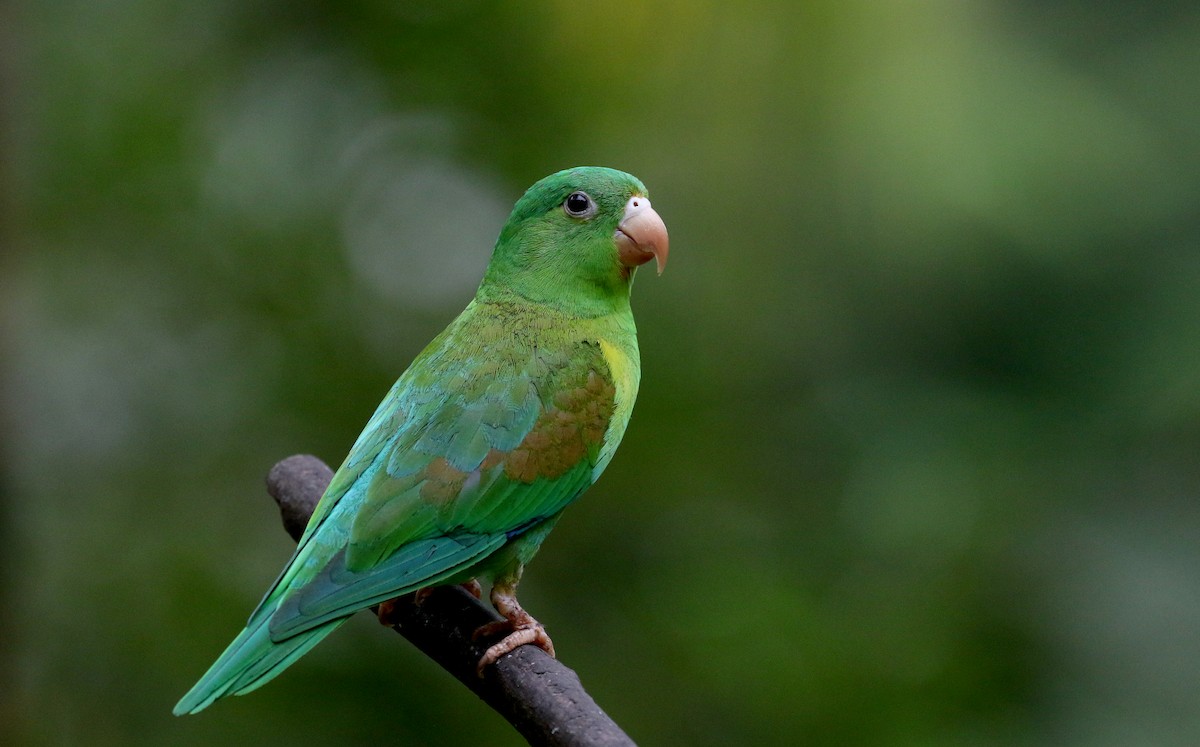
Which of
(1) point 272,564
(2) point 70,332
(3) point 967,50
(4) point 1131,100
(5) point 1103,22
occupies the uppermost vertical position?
(5) point 1103,22

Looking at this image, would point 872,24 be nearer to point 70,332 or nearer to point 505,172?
point 505,172

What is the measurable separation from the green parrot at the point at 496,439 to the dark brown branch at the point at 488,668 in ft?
0.25

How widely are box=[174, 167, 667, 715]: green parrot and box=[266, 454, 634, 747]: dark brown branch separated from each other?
8cm

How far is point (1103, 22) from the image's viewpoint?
6473 millimetres

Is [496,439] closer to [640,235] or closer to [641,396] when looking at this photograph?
[640,235]

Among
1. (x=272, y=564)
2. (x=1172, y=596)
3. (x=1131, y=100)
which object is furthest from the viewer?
(x=1131, y=100)

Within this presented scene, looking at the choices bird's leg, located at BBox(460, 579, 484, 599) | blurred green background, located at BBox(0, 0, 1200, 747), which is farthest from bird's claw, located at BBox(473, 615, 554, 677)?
blurred green background, located at BBox(0, 0, 1200, 747)

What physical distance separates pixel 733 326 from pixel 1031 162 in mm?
1838

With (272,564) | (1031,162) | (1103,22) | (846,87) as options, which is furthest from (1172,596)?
(272,564)

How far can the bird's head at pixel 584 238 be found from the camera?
114 inches

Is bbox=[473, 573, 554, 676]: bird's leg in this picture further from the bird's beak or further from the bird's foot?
the bird's beak

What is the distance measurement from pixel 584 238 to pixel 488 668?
3.55ft

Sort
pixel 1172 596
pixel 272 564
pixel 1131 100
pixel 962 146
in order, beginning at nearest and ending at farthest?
pixel 272 564, pixel 1172 596, pixel 962 146, pixel 1131 100

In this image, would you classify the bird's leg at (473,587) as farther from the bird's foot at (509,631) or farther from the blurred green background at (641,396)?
the blurred green background at (641,396)
